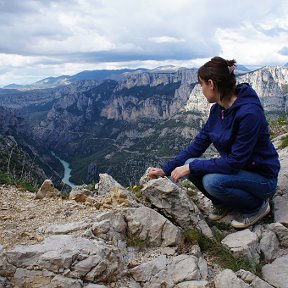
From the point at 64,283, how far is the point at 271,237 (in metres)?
4.14

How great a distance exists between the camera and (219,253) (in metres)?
6.86

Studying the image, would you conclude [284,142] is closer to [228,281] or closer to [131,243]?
[131,243]

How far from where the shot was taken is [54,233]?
657 cm

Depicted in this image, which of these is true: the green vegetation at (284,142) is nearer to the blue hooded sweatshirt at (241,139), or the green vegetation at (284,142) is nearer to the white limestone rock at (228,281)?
the blue hooded sweatshirt at (241,139)

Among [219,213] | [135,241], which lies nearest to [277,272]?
[219,213]

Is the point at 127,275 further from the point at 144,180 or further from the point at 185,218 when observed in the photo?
the point at 144,180

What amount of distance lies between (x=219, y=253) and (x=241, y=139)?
207 cm

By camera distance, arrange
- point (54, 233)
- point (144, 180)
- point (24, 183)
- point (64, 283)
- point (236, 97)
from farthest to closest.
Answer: point (24, 183) < point (144, 180) < point (236, 97) < point (54, 233) < point (64, 283)

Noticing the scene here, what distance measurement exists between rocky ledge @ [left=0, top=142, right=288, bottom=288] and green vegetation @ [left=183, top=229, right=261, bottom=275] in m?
0.03

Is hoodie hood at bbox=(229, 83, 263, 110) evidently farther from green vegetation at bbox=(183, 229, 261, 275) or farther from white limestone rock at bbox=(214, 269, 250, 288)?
white limestone rock at bbox=(214, 269, 250, 288)

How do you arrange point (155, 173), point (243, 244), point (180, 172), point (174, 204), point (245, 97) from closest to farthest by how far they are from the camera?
point (245, 97), point (243, 244), point (180, 172), point (174, 204), point (155, 173)

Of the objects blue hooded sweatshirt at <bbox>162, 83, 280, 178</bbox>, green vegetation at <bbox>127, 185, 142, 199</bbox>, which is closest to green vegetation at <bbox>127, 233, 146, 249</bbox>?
blue hooded sweatshirt at <bbox>162, 83, 280, 178</bbox>

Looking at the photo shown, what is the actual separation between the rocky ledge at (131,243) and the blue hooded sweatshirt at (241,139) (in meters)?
1.13

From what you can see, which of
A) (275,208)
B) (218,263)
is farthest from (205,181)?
(275,208)
